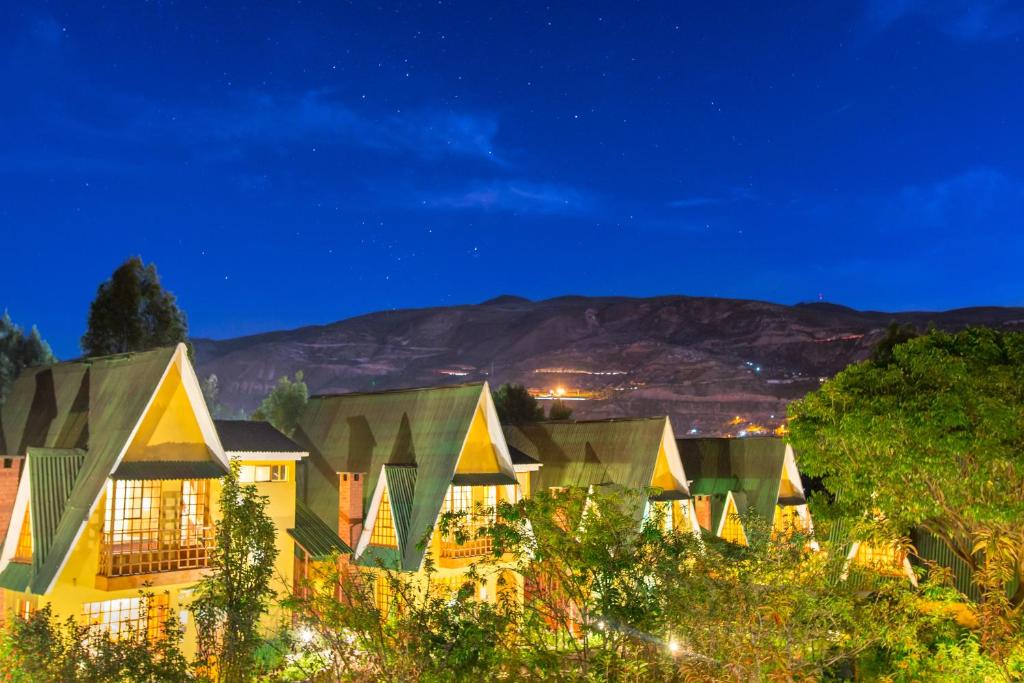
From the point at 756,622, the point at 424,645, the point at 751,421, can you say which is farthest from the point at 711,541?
the point at 751,421

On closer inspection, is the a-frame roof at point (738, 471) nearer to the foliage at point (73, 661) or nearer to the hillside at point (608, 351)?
the foliage at point (73, 661)

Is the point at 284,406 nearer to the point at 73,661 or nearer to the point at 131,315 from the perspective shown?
the point at 131,315

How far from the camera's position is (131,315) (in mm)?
49219

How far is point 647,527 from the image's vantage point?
15367mm

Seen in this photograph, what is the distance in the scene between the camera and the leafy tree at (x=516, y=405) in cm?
6550

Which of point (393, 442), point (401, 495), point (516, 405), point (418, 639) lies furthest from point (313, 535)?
point (516, 405)

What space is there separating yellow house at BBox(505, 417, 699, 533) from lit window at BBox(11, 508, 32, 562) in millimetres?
14983

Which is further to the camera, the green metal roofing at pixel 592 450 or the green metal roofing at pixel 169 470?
the green metal roofing at pixel 592 450

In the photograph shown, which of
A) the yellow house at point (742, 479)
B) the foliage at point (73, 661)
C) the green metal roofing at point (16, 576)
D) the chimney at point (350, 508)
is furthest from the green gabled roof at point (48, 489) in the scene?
the yellow house at point (742, 479)

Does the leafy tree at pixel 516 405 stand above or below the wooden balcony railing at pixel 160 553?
above

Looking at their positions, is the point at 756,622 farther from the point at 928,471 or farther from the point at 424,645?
the point at 928,471

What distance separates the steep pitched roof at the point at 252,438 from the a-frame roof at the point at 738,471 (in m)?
17.5

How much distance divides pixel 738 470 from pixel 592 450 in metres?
8.31

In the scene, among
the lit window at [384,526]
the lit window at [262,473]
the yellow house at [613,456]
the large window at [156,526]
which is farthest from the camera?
the yellow house at [613,456]
